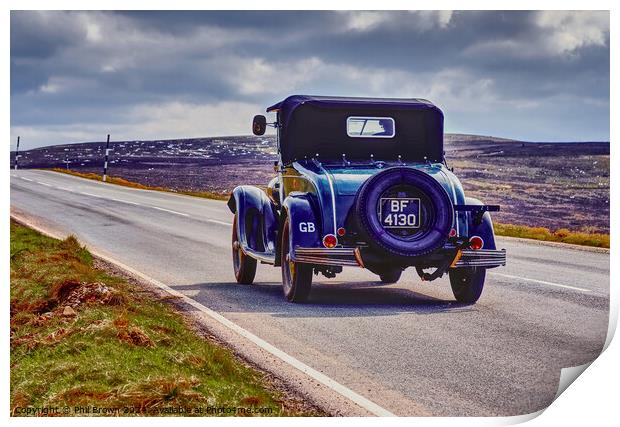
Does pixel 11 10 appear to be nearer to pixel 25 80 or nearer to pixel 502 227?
pixel 25 80

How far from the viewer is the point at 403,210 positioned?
786cm

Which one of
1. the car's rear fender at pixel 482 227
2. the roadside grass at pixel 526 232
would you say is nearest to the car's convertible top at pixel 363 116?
the car's rear fender at pixel 482 227

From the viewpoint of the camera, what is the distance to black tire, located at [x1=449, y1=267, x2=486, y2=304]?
27.9ft

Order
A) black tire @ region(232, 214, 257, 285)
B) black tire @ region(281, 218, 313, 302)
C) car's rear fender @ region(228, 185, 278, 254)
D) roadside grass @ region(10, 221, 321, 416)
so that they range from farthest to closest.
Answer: black tire @ region(232, 214, 257, 285) → car's rear fender @ region(228, 185, 278, 254) → black tire @ region(281, 218, 313, 302) → roadside grass @ region(10, 221, 321, 416)

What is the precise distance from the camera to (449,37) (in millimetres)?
8008

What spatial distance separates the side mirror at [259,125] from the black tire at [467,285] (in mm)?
2211

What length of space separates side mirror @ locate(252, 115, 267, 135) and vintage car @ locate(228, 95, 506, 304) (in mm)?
12

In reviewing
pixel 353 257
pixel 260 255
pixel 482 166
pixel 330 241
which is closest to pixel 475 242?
pixel 482 166

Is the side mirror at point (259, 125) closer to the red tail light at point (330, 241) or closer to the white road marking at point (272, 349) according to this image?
the red tail light at point (330, 241)

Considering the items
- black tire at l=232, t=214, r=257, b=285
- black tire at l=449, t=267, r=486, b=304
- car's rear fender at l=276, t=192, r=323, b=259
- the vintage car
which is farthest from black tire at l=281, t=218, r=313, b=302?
black tire at l=449, t=267, r=486, b=304

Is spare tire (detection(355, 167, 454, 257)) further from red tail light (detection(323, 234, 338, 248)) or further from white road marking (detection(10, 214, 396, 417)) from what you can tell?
white road marking (detection(10, 214, 396, 417))

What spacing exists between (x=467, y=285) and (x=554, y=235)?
2.83m

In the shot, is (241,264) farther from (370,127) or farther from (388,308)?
(370,127)

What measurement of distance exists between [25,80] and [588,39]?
4.70 meters
